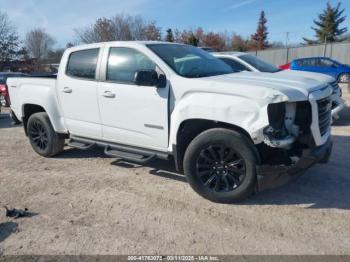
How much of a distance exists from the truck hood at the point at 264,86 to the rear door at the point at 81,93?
1.88m

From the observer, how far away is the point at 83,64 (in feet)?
17.8

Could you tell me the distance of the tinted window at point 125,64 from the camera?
15.5ft

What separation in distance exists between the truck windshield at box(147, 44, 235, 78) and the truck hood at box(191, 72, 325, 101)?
425 millimetres

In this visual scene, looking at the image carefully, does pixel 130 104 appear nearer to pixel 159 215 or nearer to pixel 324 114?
pixel 159 215

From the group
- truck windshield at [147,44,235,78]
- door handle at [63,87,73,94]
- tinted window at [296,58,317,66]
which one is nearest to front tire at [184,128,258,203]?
truck windshield at [147,44,235,78]

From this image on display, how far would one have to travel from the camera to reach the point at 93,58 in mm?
5301

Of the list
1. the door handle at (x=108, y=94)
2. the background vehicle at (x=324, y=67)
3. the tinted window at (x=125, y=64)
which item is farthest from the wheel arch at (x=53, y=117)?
the background vehicle at (x=324, y=67)

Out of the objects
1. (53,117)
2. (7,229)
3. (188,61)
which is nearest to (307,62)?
(188,61)

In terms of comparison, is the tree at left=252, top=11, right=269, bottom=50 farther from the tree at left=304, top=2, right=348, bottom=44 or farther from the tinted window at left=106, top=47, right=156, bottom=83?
the tinted window at left=106, top=47, right=156, bottom=83

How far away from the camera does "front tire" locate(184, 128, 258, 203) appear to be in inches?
153

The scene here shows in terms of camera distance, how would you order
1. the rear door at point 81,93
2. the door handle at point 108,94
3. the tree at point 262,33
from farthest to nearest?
the tree at point 262,33 < the rear door at point 81,93 < the door handle at point 108,94

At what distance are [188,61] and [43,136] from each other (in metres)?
3.17

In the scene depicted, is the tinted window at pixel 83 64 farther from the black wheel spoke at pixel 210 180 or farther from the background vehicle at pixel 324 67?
the background vehicle at pixel 324 67

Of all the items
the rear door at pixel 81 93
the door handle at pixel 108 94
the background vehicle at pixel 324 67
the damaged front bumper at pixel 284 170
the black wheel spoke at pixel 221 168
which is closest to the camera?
the damaged front bumper at pixel 284 170
